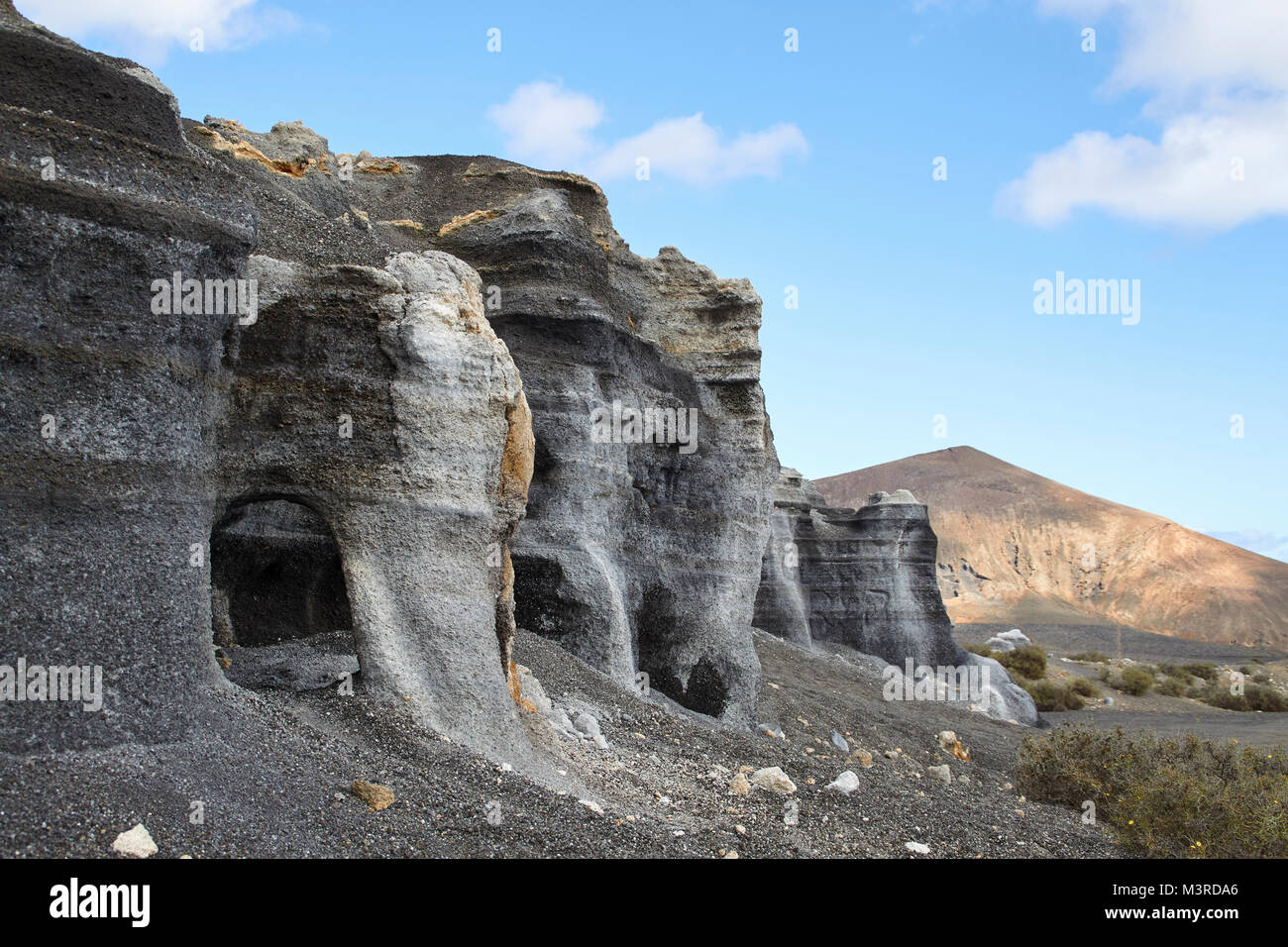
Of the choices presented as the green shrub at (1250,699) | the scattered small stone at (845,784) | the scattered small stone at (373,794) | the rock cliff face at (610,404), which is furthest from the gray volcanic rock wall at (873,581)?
the scattered small stone at (373,794)

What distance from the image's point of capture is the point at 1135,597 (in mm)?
69625

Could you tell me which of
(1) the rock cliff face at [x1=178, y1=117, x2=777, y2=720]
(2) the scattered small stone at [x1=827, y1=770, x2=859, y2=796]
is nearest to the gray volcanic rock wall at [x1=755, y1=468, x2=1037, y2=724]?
(1) the rock cliff face at [x1=178, y1=117, x2=777, y2=720]

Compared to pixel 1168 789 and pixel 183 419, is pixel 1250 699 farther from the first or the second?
pixel 183 419

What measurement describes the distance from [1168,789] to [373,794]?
6837 millimetres

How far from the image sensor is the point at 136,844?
4461 mm

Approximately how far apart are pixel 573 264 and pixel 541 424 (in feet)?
6.12

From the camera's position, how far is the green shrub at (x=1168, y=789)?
346 inches

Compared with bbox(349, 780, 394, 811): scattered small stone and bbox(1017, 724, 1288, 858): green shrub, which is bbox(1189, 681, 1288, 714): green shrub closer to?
bbox(1017, 724, 1288, 858): green shrub

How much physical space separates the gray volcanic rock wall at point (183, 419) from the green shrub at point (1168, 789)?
5475 mm

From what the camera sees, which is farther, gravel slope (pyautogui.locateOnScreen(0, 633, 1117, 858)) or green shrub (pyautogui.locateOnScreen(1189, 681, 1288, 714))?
green shrub (pyautogui.locateOnScreen(1189, 681, 1288, 714))

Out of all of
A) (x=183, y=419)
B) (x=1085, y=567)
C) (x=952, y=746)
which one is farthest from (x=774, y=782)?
(x=1085, y=567)

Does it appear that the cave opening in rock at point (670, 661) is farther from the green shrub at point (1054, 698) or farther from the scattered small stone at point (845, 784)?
the green shrub at point (1054, 698)

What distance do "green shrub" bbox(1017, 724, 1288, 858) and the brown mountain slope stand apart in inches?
2155

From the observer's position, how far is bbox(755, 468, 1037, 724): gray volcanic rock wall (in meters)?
24.2
